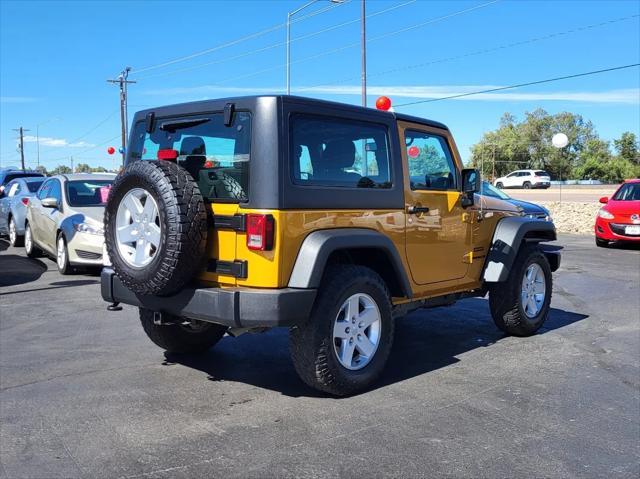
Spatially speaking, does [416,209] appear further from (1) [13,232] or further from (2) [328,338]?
(1) [13,232]

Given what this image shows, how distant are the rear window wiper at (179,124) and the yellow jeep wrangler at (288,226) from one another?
12mm

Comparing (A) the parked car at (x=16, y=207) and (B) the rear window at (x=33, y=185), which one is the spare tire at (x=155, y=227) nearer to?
(A) the parked car at (x=16, y=207)

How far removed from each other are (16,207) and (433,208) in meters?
11.3

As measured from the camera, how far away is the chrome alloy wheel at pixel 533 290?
633cm

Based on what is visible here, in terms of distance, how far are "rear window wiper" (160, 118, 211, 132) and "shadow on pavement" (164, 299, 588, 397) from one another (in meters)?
1.99

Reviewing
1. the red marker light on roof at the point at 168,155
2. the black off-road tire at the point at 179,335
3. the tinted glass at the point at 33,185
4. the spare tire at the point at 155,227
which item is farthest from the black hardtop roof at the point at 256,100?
the tinted glass at the point at 33,185

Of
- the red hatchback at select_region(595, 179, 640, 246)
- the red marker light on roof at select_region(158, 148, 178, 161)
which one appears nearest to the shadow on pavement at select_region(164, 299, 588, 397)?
the red marker light on roof at select_region(158, 148, 178, 161)

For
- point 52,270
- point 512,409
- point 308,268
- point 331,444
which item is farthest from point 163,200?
point 52,270

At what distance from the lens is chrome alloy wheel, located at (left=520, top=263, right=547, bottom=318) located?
6332 millimetres

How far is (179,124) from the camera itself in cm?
476

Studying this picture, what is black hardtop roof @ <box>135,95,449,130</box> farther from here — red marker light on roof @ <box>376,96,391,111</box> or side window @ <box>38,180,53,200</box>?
side window @ <box>38,180,53,200</box>

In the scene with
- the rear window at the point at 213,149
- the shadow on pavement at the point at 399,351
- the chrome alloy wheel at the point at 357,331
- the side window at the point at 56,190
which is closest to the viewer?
the rear window at the point at 213,149

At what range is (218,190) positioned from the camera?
4281 millimetres

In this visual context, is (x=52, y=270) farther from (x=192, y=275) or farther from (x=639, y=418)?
(x=639, y=418)
